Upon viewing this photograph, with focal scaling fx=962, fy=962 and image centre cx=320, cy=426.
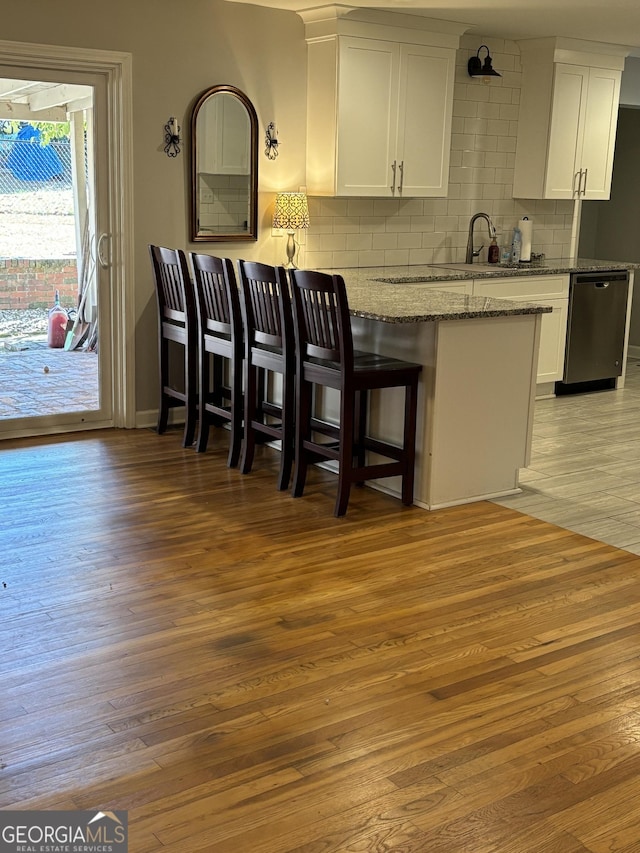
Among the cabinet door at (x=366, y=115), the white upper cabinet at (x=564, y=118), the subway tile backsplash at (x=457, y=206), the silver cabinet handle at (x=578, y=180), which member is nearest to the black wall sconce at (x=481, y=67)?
the subway tile backsplash at (x=457, y=206)

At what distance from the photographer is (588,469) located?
513 centimetres

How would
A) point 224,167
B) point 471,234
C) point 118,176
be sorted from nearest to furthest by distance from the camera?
point 118,176 → point 224,167 → point 471,234

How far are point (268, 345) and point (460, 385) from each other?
100 centimetres

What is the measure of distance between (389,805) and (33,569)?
1872 mm

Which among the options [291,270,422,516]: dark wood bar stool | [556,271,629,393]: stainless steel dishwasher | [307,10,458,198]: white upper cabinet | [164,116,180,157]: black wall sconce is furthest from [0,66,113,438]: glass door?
[556,271,629,393]: stainless steel dishwasher

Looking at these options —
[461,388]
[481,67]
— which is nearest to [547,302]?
[481,67]

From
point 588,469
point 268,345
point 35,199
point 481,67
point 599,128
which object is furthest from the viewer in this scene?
point 599,128

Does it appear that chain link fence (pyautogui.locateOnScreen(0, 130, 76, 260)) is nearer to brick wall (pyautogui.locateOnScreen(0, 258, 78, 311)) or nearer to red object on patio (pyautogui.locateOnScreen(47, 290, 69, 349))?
brick wall (pyautogui.locateOnScreen(0, 258, 78, 311))

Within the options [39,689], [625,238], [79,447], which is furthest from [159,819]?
[625,238]

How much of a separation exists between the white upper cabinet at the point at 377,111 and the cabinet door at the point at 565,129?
0.93 m

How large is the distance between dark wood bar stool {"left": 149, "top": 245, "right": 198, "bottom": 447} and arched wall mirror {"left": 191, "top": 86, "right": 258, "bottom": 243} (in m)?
0.45

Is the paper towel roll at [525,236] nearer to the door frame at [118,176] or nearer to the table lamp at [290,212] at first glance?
the table lamp at [290,212]

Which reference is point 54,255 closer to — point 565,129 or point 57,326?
point 57,326

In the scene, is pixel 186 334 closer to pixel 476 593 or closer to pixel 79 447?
pixel 79 447
